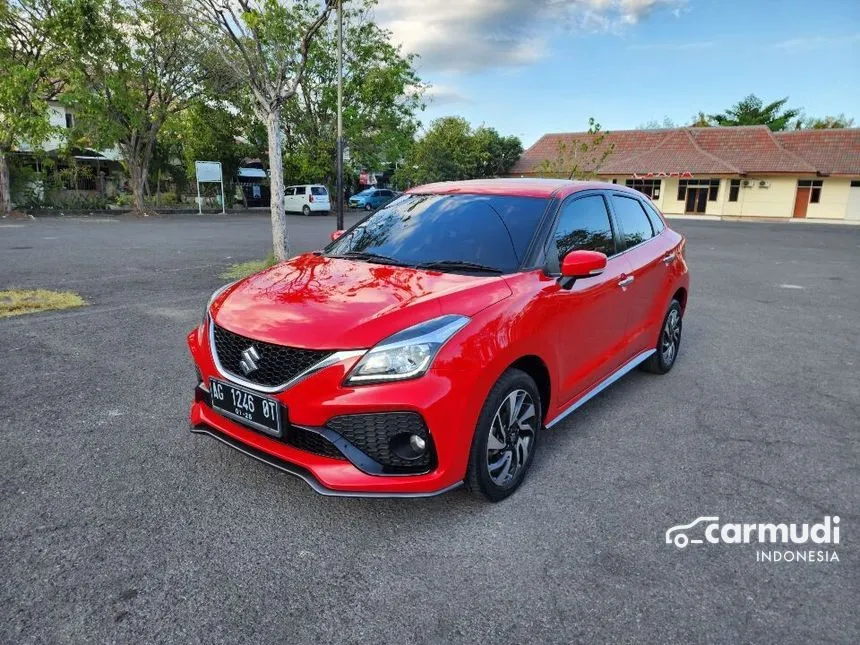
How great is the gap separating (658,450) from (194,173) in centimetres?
3299

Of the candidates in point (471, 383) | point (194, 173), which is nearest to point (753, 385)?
point (471, 383)

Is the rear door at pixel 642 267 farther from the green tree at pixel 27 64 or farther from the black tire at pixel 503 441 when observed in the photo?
the green tree at pixel 27 64

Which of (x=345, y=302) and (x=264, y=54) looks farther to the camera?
(x=264, y=54)

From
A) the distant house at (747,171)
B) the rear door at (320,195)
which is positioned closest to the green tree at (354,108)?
the rear door at (320,195)

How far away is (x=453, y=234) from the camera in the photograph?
3.58 m

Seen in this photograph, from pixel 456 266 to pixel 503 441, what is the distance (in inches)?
40.1

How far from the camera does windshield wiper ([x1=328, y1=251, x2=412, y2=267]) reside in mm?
3440

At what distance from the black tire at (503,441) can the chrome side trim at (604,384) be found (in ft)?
0.87

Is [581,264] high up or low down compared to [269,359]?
up

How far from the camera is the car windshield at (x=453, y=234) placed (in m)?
3.32

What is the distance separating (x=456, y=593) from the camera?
2.31 metres

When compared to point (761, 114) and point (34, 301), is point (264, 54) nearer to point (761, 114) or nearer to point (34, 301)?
point (34, 301)

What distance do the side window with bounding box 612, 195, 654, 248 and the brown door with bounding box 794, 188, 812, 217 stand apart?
40.5 metres

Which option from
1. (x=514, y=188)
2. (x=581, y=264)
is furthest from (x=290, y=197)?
(x=581, y=264)
